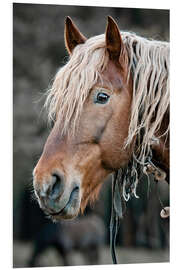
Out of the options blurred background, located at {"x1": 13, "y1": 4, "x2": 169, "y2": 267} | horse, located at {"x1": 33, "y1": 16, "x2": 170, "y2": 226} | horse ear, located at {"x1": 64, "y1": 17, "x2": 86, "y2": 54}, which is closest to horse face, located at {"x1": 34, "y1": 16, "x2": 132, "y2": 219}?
horse, located at {"x1": 33, "y1": 16, "x2": 170, "y2": 226}

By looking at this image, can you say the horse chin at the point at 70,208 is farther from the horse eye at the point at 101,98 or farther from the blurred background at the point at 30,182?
the blurred background at the point at 30,182

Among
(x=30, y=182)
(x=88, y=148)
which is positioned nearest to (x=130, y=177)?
(x=88, y=148)

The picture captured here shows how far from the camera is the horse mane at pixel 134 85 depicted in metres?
1.79

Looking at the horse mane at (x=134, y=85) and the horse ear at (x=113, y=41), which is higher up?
the horse ear at (x=113, y=41)

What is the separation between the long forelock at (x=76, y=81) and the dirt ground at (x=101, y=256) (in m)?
1.19

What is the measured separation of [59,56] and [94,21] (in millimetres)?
362

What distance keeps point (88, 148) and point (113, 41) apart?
482 millimetres

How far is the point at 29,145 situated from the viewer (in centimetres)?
282

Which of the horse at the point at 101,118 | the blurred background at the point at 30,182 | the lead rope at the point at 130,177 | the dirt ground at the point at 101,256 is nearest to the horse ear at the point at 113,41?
the horse at the point at 101,118

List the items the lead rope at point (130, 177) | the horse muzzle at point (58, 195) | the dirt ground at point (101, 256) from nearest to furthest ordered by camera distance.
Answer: the horse muzzle at point (58, 195) → the lead rope at point (130, 177) → the dirt ground at point (101, 256)

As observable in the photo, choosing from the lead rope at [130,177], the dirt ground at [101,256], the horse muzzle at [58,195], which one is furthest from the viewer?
the dirt ground at [101,256]

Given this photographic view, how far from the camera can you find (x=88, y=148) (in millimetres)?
1805

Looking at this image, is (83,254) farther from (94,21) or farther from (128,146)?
(94,21)

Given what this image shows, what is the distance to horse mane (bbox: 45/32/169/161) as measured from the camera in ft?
5.89
